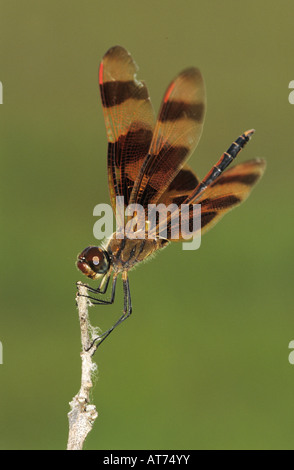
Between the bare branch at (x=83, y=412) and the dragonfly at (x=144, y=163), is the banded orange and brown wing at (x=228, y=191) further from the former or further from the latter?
the bare branch at (x=83, y=412)

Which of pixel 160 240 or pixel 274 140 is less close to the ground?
pixel 274 140

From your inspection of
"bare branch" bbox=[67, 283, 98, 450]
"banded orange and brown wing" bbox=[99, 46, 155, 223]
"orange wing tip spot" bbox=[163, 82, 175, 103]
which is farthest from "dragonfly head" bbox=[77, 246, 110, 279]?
"orange wing tip spot" bbox=[163, 82, 175, 103]

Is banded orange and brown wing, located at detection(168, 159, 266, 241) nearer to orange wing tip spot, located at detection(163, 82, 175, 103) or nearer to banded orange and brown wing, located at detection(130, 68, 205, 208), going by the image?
banded orange and brown wing, located at detection(130, 68, 205, 208)

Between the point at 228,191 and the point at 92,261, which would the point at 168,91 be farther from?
the point at 92,261

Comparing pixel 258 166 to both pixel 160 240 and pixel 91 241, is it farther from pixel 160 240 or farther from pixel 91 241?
pixel 91 241

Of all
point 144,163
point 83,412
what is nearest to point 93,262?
point 144,163

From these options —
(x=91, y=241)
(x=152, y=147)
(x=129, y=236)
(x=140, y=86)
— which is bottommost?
(x=129, y=236)
